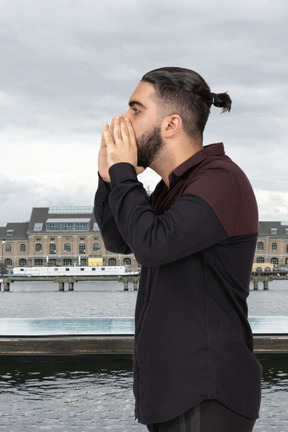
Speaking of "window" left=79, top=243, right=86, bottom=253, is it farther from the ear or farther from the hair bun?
the ear

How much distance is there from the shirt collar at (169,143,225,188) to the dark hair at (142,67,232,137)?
0.07 meters

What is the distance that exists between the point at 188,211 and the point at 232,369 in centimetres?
41

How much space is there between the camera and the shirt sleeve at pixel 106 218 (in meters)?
1.97

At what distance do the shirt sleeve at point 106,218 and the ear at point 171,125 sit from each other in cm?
34

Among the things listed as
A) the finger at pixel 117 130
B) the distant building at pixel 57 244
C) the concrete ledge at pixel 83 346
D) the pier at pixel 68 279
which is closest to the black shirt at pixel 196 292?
the finger at pixel 117 130

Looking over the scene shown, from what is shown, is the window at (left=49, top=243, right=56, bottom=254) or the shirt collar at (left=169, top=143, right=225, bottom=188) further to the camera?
the window at (left=49, top=243, right=56, bottom=254)

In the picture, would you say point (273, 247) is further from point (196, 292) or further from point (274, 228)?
point (196, 292)

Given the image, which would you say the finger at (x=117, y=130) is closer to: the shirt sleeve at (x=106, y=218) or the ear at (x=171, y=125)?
the ear at (x=171, y=125)

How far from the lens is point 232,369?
5.16ft

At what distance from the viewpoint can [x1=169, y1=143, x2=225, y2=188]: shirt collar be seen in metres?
1.69

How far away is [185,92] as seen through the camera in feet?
5.54

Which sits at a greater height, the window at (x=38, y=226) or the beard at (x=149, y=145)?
the window at (x=38, y=226)

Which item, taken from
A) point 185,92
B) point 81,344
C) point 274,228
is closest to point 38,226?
point 274,228

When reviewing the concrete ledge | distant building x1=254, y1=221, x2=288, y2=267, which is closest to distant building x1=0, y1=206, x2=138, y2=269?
distant building x1=254, y1=221, x2=288, y2=267
